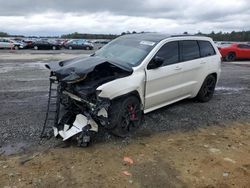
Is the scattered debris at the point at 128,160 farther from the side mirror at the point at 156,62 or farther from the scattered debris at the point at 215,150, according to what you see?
the side mirror at the point at 156,62

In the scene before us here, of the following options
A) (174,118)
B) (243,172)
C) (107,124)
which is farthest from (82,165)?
(174,118)

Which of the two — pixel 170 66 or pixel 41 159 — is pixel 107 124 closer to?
pixel 41 159

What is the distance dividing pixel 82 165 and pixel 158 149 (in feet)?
4.43

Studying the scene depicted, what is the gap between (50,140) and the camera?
5.65 m

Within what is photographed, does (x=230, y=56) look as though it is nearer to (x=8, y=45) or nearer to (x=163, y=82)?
(x=163, y=82)

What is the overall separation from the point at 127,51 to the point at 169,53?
94cm

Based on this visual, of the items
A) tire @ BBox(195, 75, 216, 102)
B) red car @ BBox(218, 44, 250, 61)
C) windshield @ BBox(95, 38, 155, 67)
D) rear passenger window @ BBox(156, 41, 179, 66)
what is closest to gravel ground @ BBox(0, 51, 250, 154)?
tire @ BBox(195, 75, 216, 102)

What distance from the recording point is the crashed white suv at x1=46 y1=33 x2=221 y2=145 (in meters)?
5.52

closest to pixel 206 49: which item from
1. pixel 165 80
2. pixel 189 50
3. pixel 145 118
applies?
pixel 189 50

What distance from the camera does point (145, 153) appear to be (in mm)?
5270

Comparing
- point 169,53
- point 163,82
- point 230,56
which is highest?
point 169,53

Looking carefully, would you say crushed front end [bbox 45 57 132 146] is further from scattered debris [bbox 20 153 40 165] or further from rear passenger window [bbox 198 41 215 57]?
rear passenger window [bbox 198 41 215 57]

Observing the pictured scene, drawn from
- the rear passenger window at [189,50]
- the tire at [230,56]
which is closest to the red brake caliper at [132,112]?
the rear passenger window at [189,50]

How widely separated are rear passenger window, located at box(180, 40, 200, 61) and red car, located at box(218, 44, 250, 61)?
17463 millimetres
